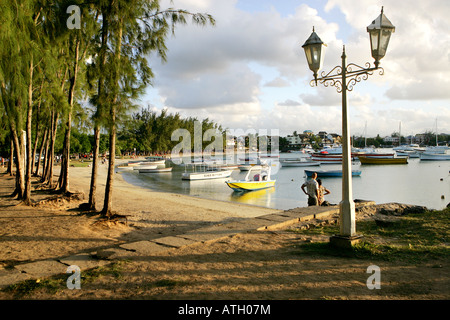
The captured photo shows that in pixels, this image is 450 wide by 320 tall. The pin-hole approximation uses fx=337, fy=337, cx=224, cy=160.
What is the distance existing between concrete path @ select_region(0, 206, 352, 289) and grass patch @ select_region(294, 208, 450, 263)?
89cm

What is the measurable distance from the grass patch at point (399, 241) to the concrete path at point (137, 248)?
89cm

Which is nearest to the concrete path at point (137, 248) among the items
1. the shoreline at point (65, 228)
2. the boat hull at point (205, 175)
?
the shoreline at point (65, 228)

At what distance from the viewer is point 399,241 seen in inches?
269

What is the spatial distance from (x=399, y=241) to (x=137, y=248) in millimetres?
5174

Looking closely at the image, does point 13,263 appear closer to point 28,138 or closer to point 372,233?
point 372,233

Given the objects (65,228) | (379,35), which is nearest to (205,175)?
(65,228)

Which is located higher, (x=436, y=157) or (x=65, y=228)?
(x=436, y=157)

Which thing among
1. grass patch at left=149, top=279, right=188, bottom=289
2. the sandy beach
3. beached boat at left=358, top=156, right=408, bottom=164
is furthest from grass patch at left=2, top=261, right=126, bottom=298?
beached boat at left=358, top=156, right=408, bottom=164

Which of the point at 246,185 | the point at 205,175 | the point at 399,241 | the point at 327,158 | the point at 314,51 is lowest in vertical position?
the point at 246,185

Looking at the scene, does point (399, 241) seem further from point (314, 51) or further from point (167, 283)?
point (167, 283)

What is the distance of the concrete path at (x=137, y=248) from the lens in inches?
195

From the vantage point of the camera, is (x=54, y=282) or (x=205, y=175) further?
(x=205, y=175)
